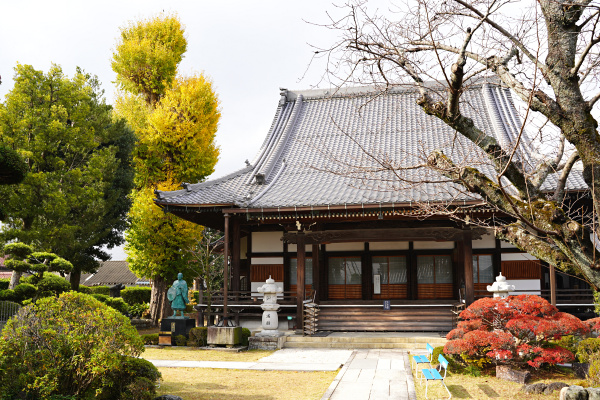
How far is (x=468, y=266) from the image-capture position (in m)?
14.8

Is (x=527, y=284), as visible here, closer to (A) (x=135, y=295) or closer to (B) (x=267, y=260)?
(B) (x=267, y=260)

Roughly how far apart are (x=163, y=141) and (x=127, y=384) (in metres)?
14.3

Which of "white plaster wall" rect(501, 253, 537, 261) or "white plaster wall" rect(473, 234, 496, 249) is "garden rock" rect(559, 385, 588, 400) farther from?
"white plaster wall" rect(473, 234, 496, 249)

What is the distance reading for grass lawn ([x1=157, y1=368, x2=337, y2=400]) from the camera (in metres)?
8.20

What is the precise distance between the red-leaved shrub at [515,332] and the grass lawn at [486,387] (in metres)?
0.36

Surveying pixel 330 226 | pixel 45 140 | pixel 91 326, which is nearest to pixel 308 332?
pixel 330 226

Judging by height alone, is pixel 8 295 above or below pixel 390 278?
below

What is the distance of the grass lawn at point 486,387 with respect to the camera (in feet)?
26.3

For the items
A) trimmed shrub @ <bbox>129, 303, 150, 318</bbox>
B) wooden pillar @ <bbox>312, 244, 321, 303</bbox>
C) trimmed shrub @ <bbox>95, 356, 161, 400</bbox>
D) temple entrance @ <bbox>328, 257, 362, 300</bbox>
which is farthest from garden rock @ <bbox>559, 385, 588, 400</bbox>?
trimmed shrub @ <bbox>129, 303, 150, 318</bbox>

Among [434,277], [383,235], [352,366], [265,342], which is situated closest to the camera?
[352,366]

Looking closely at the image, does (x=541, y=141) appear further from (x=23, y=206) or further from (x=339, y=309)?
(x=23, y=206)

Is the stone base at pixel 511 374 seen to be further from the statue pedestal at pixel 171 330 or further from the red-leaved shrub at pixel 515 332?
the statue pedestal at pixel 171 330

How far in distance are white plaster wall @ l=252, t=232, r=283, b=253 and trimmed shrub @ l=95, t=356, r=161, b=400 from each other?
10815 mm

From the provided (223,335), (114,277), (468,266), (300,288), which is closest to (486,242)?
(468,266)
